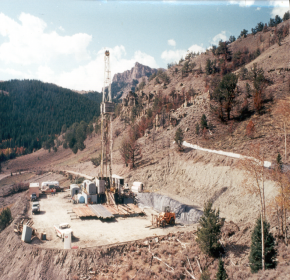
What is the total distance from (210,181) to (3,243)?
24194mm

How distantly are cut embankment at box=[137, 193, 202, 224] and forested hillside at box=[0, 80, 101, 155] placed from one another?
11772 centimetres

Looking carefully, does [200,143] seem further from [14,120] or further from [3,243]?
[14,120]

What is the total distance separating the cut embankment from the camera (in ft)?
83.1

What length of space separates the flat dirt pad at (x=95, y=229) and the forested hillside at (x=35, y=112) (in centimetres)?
11742

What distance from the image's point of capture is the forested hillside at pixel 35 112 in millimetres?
144000

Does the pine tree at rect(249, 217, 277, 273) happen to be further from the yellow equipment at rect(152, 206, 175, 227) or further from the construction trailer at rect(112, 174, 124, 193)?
the construction trailer at rect(112, 174, 124, 193)

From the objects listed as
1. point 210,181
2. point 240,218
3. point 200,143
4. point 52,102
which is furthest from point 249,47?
point 52,102

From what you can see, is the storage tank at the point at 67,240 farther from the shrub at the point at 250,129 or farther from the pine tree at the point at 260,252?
the shrub at the point at 250,129

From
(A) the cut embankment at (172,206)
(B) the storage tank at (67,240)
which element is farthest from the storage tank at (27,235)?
(A) the cut embankment at (172,206)

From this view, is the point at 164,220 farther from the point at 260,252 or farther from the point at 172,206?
the point at 260,252

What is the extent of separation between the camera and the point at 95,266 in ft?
57.6

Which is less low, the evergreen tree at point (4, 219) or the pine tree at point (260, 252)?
the pine tree at point (260, 252)

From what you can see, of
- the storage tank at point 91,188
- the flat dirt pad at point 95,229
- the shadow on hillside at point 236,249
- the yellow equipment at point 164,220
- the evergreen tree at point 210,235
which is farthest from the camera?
the storage tank at point 91,188

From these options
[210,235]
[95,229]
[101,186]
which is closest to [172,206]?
[95,229]
